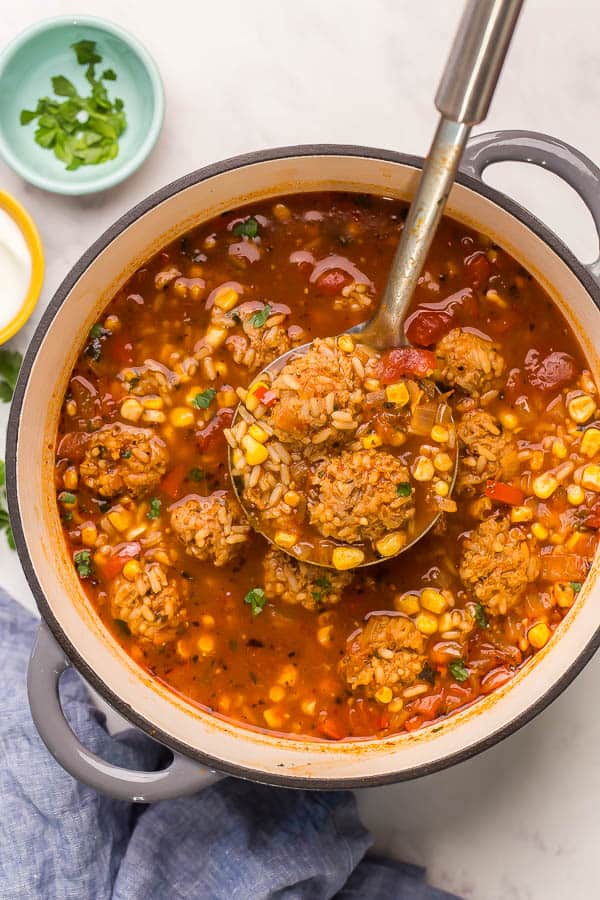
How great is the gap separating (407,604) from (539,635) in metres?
0.57

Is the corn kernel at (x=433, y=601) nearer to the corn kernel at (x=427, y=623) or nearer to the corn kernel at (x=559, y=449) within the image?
the corn kernel at (x=427, y=623)

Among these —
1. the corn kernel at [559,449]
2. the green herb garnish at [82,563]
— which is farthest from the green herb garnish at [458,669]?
the green herb garnish at [82,563]

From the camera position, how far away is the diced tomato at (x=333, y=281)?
155 inches

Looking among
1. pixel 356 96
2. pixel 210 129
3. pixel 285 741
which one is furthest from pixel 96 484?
pixel 356 96

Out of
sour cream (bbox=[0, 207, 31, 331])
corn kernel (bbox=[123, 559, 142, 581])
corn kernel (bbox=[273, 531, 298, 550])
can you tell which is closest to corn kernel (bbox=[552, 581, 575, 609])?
corn kernel (bbox=[273, 531, 298, 550])

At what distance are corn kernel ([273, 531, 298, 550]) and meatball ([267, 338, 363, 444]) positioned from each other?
0.40 metres

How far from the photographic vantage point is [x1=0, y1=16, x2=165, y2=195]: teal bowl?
4.32 meters

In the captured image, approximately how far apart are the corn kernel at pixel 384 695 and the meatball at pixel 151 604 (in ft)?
2.88

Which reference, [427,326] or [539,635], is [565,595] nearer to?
[539,635]

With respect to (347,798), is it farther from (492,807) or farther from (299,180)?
(299,180)

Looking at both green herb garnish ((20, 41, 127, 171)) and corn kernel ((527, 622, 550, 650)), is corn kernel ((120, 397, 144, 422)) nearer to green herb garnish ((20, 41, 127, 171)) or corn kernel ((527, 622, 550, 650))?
green herb garnish ((20, 41, 127, 171))

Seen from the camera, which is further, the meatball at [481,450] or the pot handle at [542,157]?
the meatball at [481,450]

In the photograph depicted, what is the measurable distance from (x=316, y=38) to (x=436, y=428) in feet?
6.71

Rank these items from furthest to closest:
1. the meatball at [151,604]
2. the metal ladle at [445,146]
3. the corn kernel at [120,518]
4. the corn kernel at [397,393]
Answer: the corn kernel at [120,518]
the meatball at [151,604]
the corn kernel at [397,393]
the metal ladle at [445,146]
